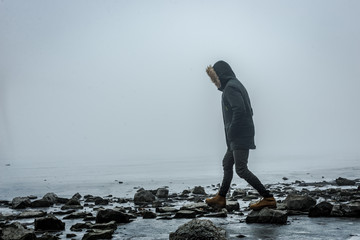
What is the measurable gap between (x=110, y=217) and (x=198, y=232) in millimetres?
2796

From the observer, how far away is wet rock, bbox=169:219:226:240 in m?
4.91

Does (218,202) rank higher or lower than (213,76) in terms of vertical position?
lower

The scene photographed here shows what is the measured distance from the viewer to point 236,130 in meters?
7.96

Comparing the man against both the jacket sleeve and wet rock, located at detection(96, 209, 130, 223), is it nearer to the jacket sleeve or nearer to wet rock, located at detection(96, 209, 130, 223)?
the jacket sleeve

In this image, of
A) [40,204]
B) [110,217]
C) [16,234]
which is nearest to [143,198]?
[40,204]

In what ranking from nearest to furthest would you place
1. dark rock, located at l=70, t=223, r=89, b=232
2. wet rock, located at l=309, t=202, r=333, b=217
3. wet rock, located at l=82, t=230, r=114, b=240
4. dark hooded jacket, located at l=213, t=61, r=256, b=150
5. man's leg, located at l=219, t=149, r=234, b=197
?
1. wet rock, located at l=82, t=230, r=114, b=240
2. dark rock, located at l=70, t=223, r=89, b=232
3. wet rock, located at l=309, t=202, r=333, b=217
4. dark hooded jacket, located at l=213, t=61, r=256, b=150
5. man's leg, located at l=219, t=149, r=234, b=197

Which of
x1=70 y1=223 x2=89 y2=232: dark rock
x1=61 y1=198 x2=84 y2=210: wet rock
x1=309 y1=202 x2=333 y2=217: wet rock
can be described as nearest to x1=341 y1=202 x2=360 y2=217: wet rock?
x1=309 y1=202 x2=333 y2=217: wet rock

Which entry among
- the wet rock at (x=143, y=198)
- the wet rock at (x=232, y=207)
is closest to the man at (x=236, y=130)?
the wet rock at (x=232, y=207)

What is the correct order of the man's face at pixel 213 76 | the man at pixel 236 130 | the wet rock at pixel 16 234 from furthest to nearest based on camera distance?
the man's face at pixel 213 76, the man at pixel 236 130, the wet rock at pixel 16 234

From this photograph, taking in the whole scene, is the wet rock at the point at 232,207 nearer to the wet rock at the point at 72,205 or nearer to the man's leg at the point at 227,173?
the man's leg at the point at 227,173

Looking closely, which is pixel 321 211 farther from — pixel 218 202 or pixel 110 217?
pixel 110 217

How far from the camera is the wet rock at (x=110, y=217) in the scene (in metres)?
7.20

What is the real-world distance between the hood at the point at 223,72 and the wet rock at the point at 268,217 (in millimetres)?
2832

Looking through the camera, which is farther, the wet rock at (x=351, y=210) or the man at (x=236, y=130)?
the man at (x=236, y=130)
